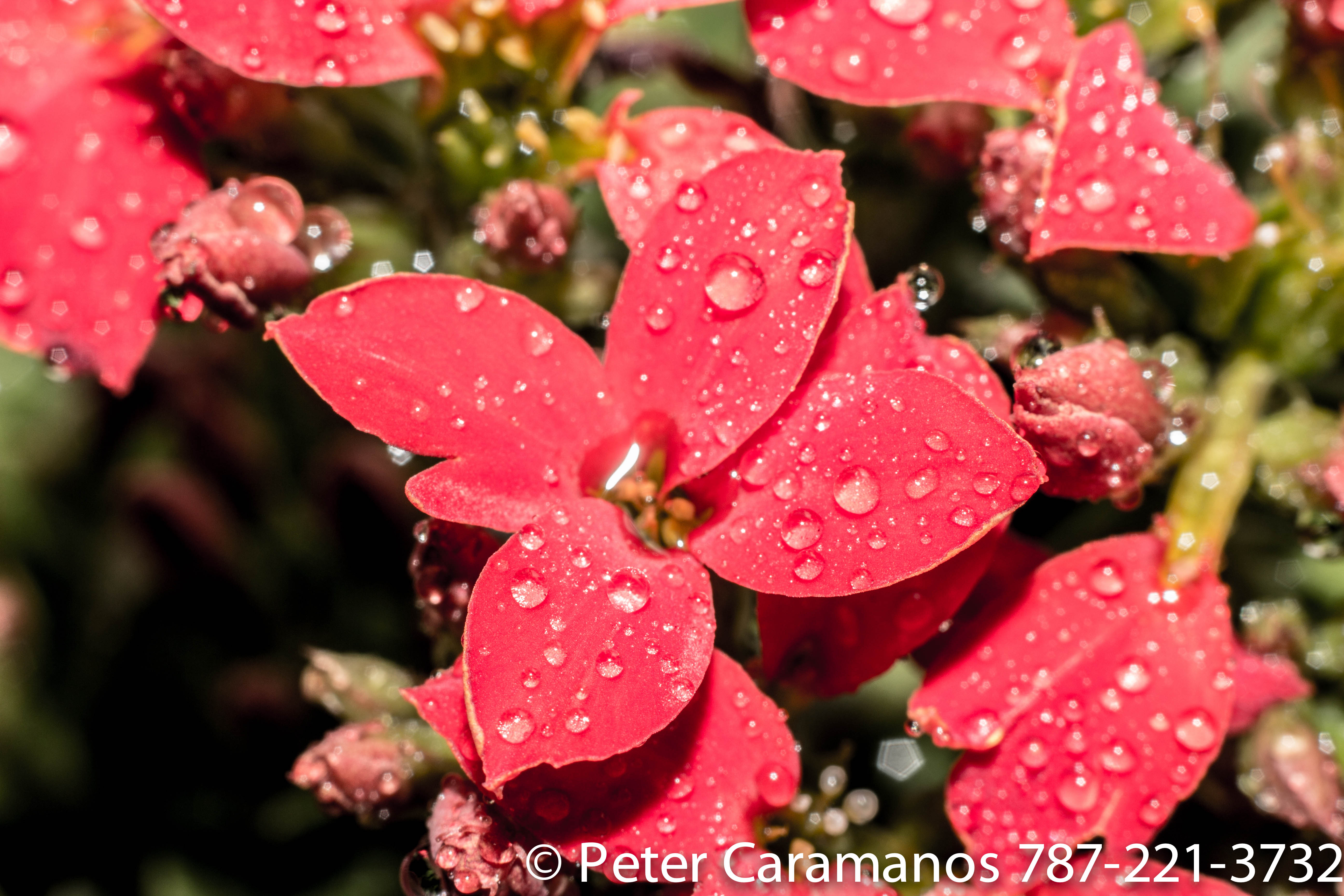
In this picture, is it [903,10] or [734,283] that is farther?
[903,10]

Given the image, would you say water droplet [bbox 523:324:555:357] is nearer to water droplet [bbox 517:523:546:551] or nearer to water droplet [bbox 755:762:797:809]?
water droplet [bbox 517:523:546:551]

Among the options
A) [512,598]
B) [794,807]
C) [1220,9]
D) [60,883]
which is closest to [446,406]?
[512,598]

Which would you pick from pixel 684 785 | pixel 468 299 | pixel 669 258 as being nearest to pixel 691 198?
pixel 669 258

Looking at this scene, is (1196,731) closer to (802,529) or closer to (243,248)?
(802,529)

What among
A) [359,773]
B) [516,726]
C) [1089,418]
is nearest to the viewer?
[516,726]

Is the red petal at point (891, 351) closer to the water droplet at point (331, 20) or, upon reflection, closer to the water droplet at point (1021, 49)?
the water droplet at point (1021, 49)

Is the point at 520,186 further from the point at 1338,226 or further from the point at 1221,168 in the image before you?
the point at 1338,226

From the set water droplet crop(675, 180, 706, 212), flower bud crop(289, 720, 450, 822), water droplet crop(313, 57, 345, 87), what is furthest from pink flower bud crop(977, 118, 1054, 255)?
flower bud crop(289, 720, 450, 822)
